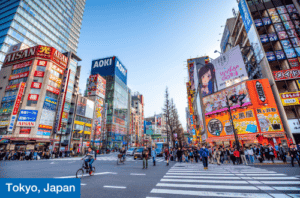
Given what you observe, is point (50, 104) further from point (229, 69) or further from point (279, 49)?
point (279, 49)

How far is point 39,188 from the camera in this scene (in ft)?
7.63

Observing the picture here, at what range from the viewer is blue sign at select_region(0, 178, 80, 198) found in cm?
225

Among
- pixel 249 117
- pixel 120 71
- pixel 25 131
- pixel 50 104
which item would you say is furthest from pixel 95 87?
pixel 249 117

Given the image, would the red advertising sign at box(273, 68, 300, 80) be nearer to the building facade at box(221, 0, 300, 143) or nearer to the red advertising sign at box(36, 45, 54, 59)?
the building facade at box(221, 0, 300, 143)

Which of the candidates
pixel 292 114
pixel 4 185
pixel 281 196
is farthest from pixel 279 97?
pixel 4 185

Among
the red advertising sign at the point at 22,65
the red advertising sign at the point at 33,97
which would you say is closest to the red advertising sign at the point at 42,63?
the red advertising sign at the point at 22,65

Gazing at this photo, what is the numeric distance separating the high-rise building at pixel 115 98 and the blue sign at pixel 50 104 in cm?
2699

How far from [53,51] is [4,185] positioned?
45.7m

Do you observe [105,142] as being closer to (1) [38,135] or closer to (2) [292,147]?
(1) [38,135]

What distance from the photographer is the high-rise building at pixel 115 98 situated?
205 feet

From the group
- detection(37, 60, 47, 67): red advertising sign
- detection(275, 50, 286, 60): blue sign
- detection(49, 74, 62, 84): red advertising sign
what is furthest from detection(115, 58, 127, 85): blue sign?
detection(275, 50, 286, 60): blue sign

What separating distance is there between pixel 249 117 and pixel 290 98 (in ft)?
24.7

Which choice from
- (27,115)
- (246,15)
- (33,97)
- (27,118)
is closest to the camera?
(27,118)

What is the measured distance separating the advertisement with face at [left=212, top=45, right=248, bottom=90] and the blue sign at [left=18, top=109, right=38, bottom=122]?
43.4 meters
